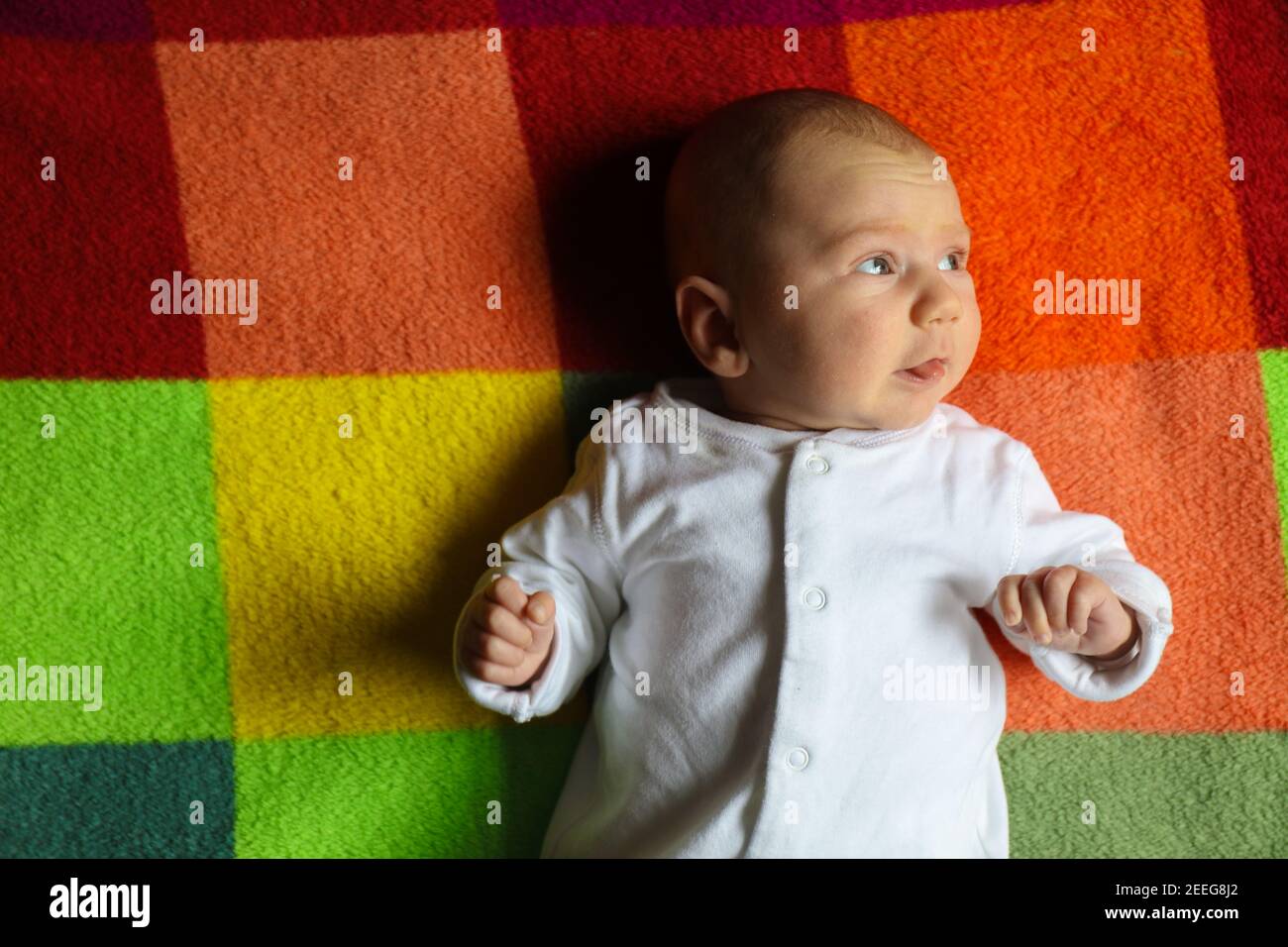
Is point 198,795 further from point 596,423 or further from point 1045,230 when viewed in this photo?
point 1045,230

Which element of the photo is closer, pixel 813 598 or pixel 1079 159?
pixel 813 598

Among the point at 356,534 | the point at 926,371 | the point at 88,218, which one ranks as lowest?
the point at 356,534

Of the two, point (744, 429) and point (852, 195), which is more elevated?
point (852, 195)

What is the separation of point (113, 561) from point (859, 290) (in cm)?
82

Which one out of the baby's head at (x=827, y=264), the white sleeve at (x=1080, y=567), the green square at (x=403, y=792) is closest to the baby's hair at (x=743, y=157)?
the baby's head at (x=827, y=264)

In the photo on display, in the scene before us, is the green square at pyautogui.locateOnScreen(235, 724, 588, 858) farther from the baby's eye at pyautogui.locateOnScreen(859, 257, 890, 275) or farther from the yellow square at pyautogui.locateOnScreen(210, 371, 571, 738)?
the baby's eye at pyautogui.locateOnScreen(859, 257, 890, 275)

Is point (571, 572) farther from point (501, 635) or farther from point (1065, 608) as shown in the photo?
point (1065, 608)

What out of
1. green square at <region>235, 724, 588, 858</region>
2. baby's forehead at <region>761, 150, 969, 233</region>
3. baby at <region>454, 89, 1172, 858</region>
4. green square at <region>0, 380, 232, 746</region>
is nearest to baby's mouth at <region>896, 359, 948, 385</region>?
baby at <region>454, 89, 1172, 858</region>

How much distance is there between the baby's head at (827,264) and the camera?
49.7 inches

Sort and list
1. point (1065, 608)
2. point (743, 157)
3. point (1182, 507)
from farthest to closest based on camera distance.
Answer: point (1182, 507)
point (743, 157)
point (1065, 608)

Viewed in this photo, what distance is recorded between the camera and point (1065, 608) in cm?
119

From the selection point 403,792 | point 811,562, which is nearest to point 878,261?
point 811,562

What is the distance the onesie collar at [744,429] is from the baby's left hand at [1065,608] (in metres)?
0.19

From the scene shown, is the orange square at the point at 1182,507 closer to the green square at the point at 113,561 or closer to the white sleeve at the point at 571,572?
the white sleeve at the point at 571,572
